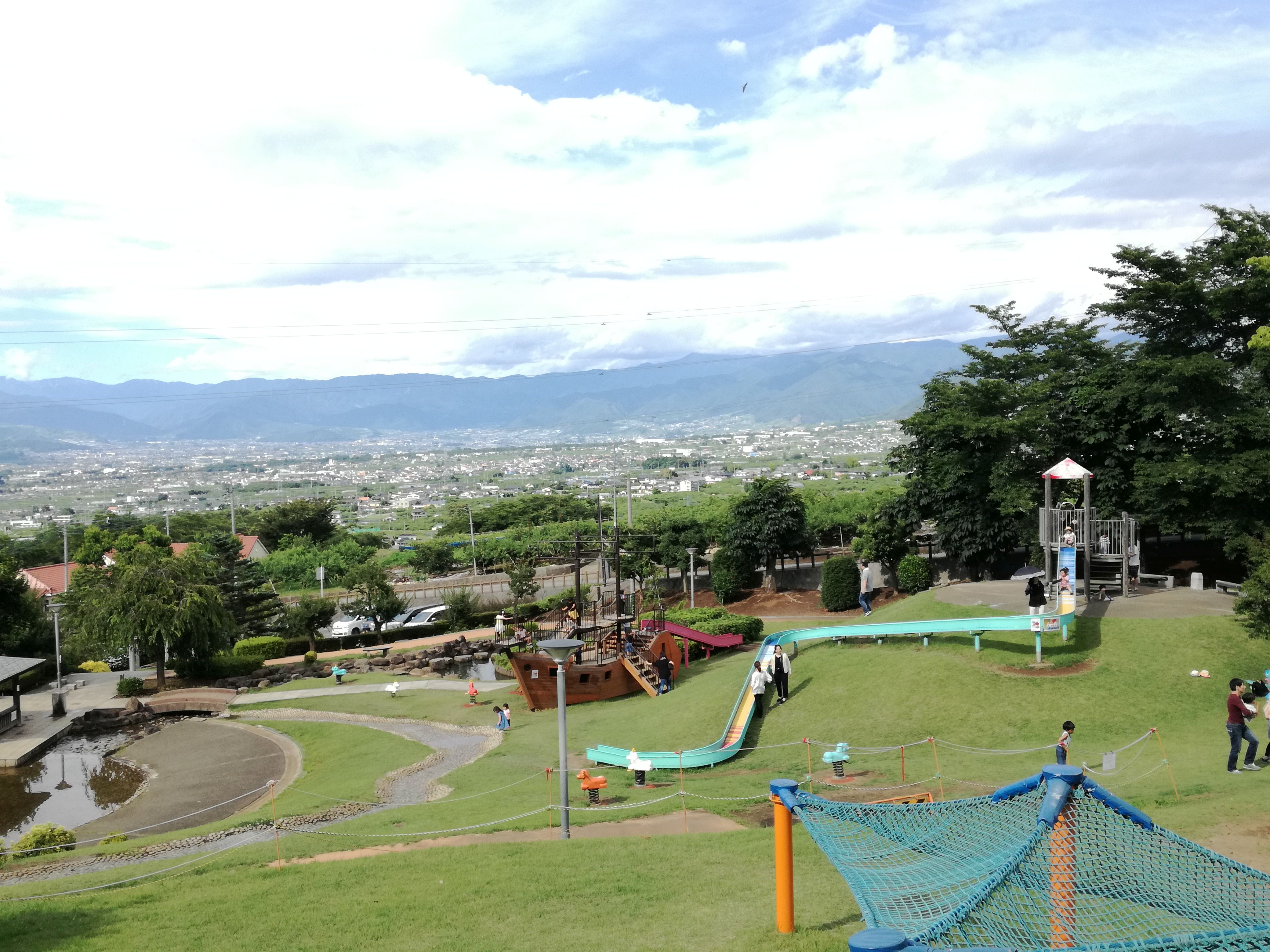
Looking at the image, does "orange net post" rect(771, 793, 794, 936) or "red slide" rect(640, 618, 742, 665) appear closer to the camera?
"orange net post" rect(771, 793, 794, 936)

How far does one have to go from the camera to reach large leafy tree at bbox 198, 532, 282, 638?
41094mm

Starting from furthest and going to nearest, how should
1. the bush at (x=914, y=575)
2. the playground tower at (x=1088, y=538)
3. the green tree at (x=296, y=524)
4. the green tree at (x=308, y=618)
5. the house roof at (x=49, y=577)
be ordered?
the green tree at (x=296, y=524), the house roof at (x=49, y=577), the green tree at (x=308, y=618), the bush at (x=914, y=575), the playground tower at (x=1088, y=538)

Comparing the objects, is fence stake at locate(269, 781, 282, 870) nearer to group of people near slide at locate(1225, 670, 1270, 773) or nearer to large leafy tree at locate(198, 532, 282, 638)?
group of people near slide at locate(1225, 670, 1270, 773)

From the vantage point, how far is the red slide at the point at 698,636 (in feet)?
98.8

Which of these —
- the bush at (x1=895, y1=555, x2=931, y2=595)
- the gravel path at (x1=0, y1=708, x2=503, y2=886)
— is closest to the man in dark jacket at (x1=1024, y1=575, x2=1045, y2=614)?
the bush at (x1=895, y1=555, x2=931, y2=595)

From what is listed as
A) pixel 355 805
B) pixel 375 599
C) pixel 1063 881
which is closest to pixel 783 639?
pixel 355 805

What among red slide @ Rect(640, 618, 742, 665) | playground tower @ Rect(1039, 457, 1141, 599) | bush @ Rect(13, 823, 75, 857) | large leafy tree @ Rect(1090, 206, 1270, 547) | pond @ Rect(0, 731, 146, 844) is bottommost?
pond @ Rect(0, 731, 146, 844)

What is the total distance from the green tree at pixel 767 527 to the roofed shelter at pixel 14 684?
94.1 ft

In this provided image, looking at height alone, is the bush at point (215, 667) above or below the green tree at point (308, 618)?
below

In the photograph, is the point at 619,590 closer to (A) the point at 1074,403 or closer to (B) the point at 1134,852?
(A) the point at 1074,403

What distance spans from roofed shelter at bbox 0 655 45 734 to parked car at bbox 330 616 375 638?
555 inches

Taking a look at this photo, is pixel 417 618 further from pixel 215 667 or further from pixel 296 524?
pixel 296 524

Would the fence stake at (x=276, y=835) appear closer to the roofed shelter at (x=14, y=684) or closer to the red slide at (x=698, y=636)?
the red slide at (x=698, y=636)

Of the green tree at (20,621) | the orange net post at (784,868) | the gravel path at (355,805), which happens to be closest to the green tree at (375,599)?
the gravel path at (355,805)
